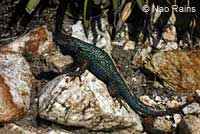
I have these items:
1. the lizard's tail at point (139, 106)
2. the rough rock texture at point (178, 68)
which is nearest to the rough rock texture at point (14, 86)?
the lizard's tail at point (139, 106)

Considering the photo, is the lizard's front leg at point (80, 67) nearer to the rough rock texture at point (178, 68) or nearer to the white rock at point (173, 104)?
the rough rock texture at point (178, 68)

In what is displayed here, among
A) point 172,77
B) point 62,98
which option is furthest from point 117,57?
point 62,98

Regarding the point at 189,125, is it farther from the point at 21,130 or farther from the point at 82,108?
the point at 21,130

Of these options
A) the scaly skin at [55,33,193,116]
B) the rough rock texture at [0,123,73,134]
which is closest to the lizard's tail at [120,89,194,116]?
the scaly skin at [55,33,193,116]

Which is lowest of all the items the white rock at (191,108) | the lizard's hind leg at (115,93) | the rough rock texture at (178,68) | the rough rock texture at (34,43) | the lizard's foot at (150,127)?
the lizard's foot at (150,127)

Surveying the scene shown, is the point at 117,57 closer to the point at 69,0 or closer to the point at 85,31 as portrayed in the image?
the point at 85,31
